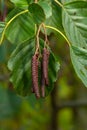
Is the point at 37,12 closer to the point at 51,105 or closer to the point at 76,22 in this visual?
the point at 76,22

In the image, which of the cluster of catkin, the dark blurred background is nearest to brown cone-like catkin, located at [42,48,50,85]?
the cluster of catkin

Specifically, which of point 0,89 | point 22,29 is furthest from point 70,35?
point 0,89

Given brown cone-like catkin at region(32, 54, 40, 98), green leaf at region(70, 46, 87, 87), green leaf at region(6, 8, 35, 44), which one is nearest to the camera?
brown cone-like catkin at region(32, 54, 40, 98)

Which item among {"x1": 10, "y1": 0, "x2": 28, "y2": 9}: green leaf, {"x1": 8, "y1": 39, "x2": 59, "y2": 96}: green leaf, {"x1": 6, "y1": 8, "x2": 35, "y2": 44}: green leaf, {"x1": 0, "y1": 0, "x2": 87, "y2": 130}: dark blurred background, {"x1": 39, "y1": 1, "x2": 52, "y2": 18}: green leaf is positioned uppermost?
{"x1": 39, "y1": 1, "x2": 52, "y2": 18}: green leaf

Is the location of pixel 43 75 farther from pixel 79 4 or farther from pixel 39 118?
pixel 39 118

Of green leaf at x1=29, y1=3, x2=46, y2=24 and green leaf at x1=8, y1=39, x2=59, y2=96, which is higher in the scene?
green leaf at x1=29, y1=3, x2=46, y2=24

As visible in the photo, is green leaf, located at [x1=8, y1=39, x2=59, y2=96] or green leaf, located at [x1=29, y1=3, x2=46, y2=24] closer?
green leaf, located at [x1=29, y1=3, x2=46, y2=24]

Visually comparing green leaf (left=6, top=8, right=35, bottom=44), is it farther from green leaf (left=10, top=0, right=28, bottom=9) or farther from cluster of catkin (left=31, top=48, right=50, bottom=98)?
cluster of catkin (left=31, top=48, right=50, bottom=98)
